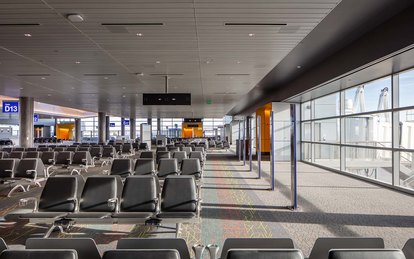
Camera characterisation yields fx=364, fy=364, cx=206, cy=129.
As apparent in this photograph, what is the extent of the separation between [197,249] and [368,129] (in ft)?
43.7

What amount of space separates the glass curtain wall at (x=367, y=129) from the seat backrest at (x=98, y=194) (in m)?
7.15

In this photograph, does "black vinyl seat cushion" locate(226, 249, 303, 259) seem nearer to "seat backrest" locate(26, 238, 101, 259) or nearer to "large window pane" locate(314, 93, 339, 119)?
"seat backrest" locate(26, 238, 101, 259)

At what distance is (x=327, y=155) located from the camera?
51.7 ft

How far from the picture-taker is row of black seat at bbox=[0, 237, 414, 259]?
6.45ft

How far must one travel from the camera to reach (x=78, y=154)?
11.3m

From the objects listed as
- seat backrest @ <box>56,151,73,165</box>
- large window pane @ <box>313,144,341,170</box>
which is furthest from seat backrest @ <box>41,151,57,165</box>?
large window pane @ <box>313,144,341,170</box>

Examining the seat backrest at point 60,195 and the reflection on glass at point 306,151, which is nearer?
the seat backrest at point 60,195

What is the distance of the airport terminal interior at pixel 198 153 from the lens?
14.5 ft

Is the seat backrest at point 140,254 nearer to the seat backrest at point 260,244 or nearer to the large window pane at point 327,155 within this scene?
the seat backrest at point 260,244

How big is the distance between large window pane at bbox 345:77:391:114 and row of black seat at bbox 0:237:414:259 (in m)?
9.53

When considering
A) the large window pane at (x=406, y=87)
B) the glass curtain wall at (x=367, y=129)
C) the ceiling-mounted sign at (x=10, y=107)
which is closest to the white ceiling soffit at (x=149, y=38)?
the large window pane at (x=406, y=87)

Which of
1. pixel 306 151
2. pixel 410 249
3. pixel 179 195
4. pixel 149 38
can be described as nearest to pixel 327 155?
pixel 306 151

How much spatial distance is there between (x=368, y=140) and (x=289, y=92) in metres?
4.26

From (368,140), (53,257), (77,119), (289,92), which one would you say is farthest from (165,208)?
(77,119)
